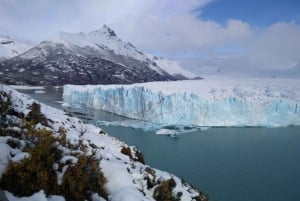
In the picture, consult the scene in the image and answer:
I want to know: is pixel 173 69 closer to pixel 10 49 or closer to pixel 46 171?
pixel 10 49

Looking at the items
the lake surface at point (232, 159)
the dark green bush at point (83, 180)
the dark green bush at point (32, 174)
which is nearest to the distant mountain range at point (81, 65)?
the lake surface at point (232, 159)

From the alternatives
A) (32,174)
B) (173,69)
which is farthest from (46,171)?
(173,69)

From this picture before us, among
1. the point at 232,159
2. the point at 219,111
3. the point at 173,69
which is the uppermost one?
the point at 173,69

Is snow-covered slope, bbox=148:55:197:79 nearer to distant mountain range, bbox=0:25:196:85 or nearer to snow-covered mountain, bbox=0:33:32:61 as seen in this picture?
distant mountain range, bbox=0:25:196:85

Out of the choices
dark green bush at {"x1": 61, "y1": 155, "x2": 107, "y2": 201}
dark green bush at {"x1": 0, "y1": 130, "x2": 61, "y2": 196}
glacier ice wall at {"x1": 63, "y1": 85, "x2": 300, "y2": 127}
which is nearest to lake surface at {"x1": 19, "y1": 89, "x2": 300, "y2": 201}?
glacier ice wall at {"x1": 63, "y1": 85, "x2": 300, "y2": 127}

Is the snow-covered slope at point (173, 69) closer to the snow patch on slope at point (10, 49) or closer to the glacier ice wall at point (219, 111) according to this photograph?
the snow patch on slope at point (10, 49)

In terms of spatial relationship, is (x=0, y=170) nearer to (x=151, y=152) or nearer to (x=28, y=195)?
(x=28, y=195)
